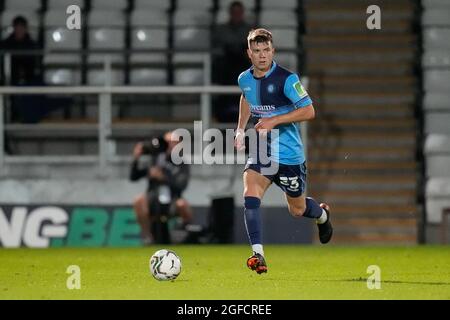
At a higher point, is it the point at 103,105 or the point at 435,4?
the point at 435,4

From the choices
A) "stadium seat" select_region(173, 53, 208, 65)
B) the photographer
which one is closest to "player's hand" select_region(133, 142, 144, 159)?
the photographer

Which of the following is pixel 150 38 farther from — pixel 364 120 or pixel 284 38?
pixel 364 120

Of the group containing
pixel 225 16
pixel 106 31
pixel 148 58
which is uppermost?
pixel 225 16

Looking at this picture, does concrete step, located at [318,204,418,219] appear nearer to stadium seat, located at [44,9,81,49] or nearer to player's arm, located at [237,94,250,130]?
stadium seat, located at [44,9,81,49]

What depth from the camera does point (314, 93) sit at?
16891mm

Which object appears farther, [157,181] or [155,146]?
[155,146]

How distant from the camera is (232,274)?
10305 millimetres

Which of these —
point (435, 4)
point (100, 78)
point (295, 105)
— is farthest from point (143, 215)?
point (295, 105)

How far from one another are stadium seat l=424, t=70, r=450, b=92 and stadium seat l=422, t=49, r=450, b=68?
0.09m

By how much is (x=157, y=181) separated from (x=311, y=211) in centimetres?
437

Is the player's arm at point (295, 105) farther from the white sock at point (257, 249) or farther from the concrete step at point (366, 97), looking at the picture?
the concrete step at point (366, 97)

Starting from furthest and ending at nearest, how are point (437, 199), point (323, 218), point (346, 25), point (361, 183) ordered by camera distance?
point (346, 25), point (361, 183), point (437, 199), point (323, 218)

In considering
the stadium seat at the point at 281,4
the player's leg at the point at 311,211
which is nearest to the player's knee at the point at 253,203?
the player's leg at the point at 311,211
